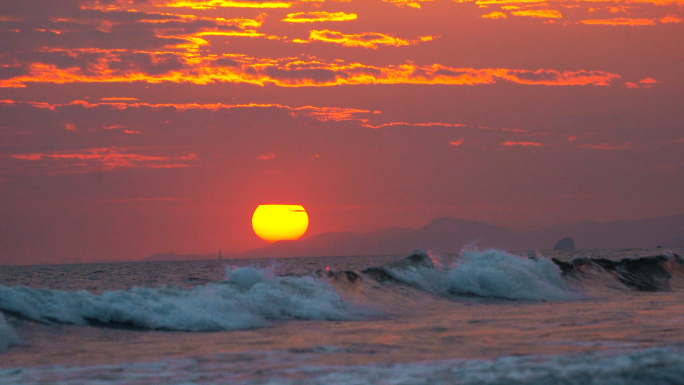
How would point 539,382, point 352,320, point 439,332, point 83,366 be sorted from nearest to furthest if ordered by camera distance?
→ point 539,382, point 83,366, point 439,332, point 352,320

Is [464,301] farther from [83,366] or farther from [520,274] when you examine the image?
[83,366]

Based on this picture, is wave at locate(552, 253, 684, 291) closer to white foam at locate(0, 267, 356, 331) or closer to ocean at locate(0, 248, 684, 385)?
ocean at locate(0, 248, 684, 385)

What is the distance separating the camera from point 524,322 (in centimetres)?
1584

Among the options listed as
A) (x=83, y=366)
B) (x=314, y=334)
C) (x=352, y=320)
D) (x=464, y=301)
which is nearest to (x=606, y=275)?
(x=464, y=301)

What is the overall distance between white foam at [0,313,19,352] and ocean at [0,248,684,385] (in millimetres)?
25

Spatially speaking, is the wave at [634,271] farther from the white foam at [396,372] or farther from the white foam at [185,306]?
the white foam at [396,372]

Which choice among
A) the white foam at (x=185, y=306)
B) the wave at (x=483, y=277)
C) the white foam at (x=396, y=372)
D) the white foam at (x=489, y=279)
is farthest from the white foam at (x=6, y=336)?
the white foam at (x=489, y=279)

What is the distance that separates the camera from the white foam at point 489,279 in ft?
82.7

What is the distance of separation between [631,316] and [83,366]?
40.1 ft

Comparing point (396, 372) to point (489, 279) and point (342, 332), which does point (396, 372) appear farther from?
point (489, 279)

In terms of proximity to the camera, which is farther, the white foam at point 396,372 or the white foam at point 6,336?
the white foam at point 6,336

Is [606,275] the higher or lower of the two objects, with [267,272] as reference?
lower

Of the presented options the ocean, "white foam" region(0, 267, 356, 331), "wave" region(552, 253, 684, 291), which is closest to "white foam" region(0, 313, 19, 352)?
the ocean

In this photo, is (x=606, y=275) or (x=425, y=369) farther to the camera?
(x=606, y=275)
